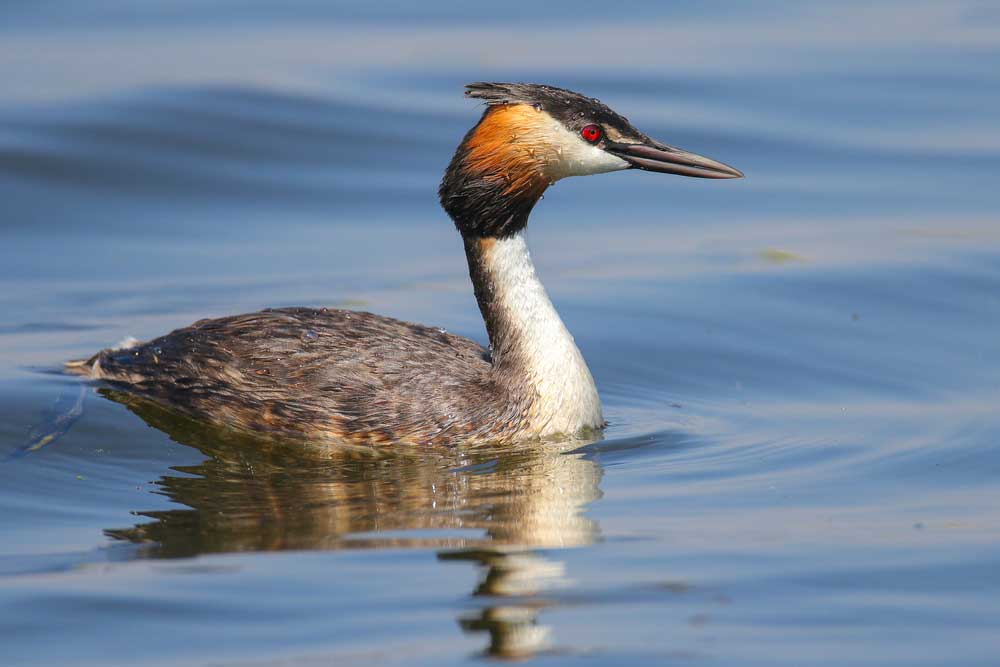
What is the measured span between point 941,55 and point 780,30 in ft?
5.19

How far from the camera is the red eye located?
8477 millimetres

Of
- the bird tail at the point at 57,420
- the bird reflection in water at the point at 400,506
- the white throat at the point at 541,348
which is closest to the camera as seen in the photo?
the bird reflection in water at the point at 400,506

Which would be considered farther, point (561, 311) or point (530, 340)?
point (561, 311)

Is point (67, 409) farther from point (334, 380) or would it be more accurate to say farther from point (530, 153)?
point (530, 153)

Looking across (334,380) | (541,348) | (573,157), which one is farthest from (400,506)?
(573,157)

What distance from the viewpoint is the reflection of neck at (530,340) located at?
28.3 ft

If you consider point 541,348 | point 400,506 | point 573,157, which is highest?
point 573,157

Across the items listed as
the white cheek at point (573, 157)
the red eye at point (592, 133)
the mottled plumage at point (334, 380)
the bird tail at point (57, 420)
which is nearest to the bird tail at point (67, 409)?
the bird tail at point (57, 420)

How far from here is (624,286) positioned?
11.3 metres

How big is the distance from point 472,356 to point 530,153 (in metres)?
1.18

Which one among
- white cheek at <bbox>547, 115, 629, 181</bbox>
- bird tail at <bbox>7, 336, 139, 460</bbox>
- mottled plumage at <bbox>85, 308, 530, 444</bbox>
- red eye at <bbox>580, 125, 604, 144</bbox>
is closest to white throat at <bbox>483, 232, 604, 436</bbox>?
mottled plumage at <bbox>85, 308, 530, 444</bbox>

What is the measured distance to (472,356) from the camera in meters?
8.99

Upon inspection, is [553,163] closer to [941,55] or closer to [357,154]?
[357,154]

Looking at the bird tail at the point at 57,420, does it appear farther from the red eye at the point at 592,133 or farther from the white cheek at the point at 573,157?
the red eye at the point at 592,133
